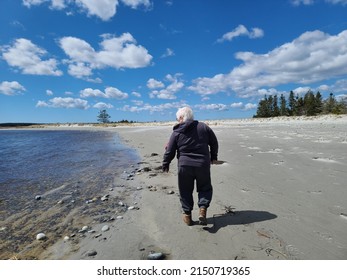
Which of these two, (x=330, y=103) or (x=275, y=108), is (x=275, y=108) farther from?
(x=330, y=103)

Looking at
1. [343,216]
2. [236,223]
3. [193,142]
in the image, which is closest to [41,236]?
[193,142]

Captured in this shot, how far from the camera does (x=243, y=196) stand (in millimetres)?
6316

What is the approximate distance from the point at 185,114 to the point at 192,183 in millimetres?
1395

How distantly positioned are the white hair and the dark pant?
3.19 ft

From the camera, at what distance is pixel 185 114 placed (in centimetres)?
476

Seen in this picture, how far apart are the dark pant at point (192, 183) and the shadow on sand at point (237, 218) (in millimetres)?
439

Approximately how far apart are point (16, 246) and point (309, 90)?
102139 millimetres

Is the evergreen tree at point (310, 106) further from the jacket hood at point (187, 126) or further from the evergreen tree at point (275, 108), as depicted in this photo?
the jacket hood at point (187, 126)

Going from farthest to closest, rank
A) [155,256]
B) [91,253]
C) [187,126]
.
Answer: [187,126]
[91,253]
[155,256]

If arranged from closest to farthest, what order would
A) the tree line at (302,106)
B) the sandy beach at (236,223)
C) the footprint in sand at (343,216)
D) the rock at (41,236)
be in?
the sandy beach at (236,223) < the rock at (41,236) < the footprint in sand at (343,216) < the tree line at (302,106)

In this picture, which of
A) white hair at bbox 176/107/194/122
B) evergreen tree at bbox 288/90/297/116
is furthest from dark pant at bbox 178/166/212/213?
evergreen tree at bbox 288/90/297/116

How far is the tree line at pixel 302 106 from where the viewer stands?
249ft

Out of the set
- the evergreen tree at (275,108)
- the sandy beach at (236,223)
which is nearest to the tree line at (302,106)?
the evergreen tree at (275,108)
